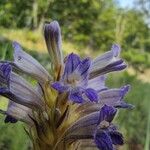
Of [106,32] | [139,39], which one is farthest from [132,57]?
[139,39]

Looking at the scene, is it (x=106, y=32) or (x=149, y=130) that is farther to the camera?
(x=106, y=32)

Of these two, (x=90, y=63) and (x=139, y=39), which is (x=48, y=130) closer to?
(x=90, y=63)

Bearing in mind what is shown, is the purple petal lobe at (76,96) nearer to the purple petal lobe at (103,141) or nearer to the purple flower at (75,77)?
the purple flower at (75,77)

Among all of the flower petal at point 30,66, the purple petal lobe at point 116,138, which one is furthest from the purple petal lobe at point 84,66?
the purple petal lobe at point 116,138

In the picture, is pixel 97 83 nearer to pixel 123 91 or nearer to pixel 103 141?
pixel 123 91

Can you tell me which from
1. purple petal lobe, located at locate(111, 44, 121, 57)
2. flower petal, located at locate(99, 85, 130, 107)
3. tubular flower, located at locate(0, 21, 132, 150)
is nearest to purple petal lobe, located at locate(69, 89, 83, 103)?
tubular flower, located at locate(0, 21, 132, 150)

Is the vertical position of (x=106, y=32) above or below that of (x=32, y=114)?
above
